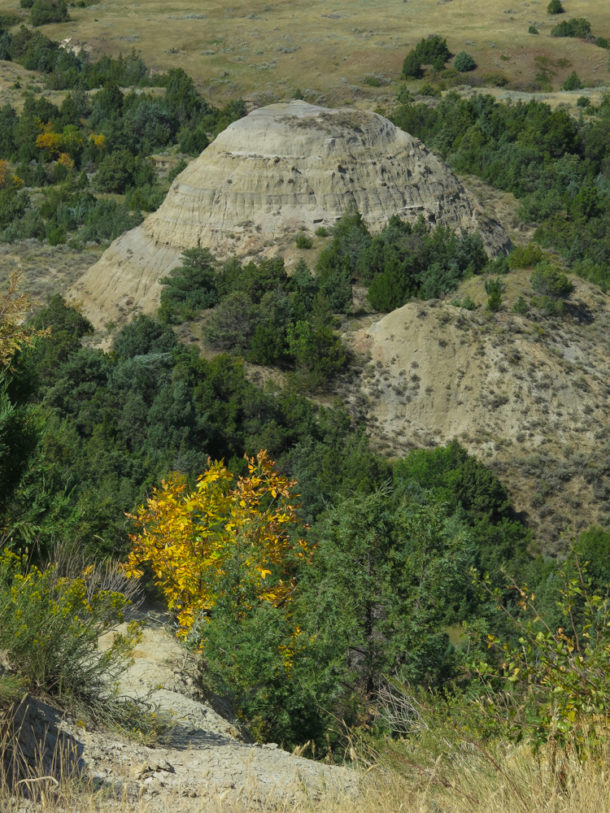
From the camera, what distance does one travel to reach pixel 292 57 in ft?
305

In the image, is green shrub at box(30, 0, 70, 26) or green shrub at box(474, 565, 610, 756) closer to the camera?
green shrub at box(474, 565, 610, 756)

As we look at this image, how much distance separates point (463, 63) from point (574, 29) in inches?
659

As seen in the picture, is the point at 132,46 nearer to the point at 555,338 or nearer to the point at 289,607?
the point at 555,338

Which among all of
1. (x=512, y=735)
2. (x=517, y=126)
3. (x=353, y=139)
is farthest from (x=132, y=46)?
(x=512, y=735)

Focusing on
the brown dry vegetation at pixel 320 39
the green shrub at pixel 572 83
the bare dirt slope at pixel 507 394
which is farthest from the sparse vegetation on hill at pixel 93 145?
the green shrub at pixel 572 83

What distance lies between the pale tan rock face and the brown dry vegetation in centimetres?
3289

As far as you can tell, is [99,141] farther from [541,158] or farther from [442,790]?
[442,790]

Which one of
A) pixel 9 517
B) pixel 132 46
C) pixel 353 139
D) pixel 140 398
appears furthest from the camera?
pixel 132 46

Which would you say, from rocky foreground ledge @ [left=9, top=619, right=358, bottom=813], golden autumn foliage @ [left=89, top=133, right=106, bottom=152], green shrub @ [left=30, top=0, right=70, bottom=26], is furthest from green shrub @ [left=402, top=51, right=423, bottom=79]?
rocky foreground ledge @ [left=9, top=619, right=358, bottom=813]

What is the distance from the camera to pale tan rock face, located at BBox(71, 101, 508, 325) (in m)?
48.3

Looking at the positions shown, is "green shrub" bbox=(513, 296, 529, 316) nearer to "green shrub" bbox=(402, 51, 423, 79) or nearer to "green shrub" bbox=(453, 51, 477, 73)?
"green shrub" bbox=(402, 51, 423, 79)

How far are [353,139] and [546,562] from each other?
27.0 m

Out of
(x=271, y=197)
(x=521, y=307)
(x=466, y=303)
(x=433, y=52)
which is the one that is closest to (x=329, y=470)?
(x=466, y=303)

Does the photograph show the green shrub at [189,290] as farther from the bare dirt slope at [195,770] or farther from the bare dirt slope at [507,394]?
the bare dirt slope at [195,770]
